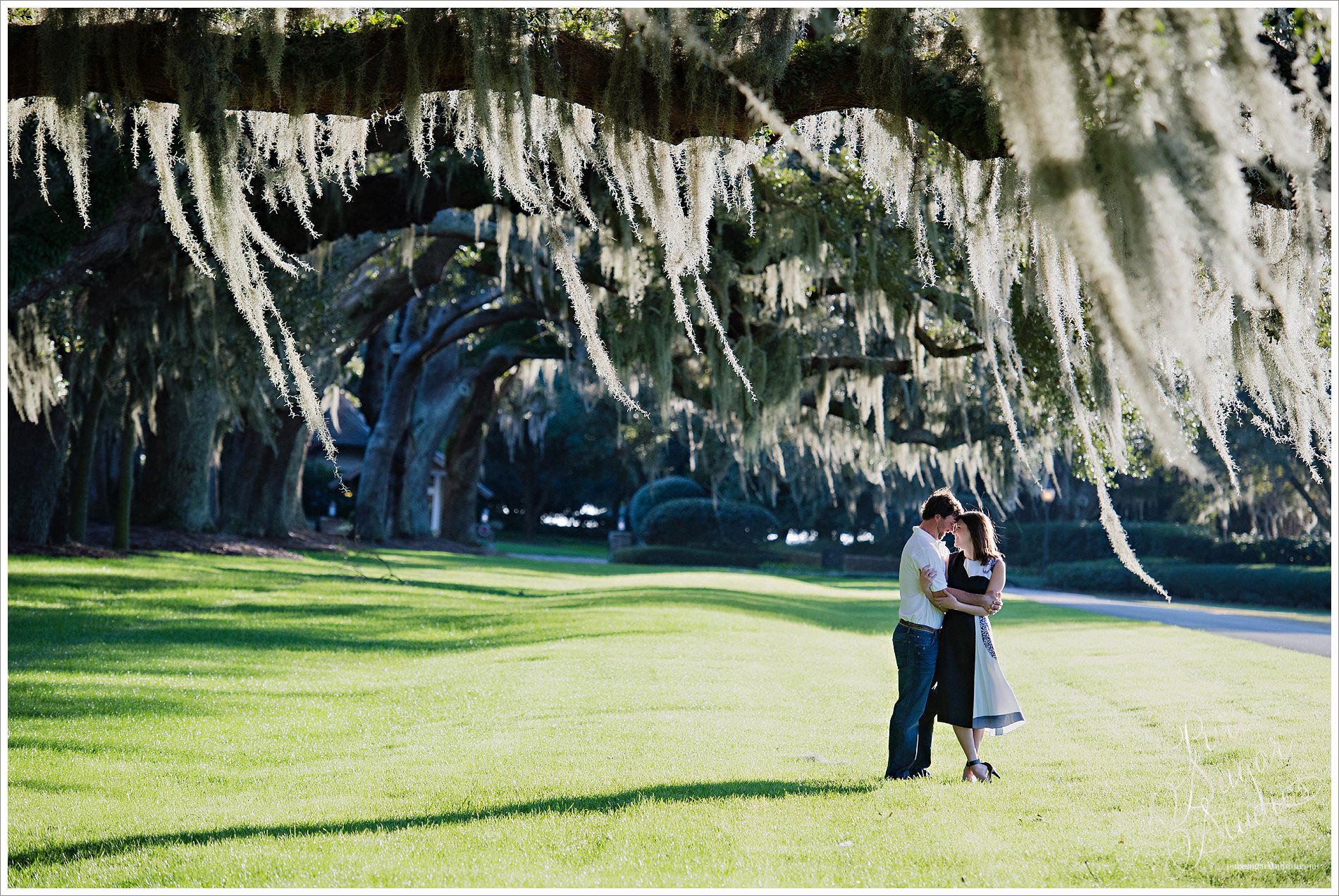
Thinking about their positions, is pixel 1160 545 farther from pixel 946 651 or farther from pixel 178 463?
pixel 946 651

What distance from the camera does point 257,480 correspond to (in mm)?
23094

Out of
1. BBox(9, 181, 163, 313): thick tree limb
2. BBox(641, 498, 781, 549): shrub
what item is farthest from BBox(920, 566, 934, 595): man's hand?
BBox(641, 498, 781, 549): shrub

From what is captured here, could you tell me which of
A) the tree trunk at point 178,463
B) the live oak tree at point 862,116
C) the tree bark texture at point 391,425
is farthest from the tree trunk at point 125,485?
the live oak tree at point 862,116

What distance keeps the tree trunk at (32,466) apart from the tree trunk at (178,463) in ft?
13.2

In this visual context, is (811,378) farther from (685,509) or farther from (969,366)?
(685,509)

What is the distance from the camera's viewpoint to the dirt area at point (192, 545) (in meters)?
15.9

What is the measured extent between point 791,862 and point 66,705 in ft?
16.8

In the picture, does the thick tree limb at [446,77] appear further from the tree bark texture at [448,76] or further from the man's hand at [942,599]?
the man's hand at [942,599]

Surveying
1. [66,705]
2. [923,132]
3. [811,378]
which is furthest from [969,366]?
[66,705]

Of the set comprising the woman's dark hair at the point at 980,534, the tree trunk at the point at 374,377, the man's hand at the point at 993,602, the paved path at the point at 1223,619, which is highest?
the tree trunk at the point at 374,377

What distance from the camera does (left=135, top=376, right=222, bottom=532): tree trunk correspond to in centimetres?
1989

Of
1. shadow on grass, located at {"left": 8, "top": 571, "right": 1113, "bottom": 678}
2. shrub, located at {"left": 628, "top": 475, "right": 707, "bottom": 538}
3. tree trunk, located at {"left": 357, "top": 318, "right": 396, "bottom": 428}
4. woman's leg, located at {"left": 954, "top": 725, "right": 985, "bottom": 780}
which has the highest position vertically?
tree trunk, located at {"left": 357, "top": 318, "right": 396, "bottom": 428}

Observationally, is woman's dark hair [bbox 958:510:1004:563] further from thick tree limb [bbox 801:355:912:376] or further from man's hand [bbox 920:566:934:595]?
thick tree limb [bbox 801:355:912:376]

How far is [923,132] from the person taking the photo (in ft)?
→ 15.6
